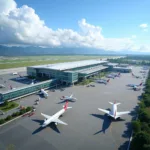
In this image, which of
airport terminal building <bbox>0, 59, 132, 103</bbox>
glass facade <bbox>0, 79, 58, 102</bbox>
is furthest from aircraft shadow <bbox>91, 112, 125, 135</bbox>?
airport terminal building <bbox>0, 59, 132, 103</bbox>

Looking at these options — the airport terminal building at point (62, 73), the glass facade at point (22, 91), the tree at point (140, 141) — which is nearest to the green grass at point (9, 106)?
the glass facade at point (22, 91)

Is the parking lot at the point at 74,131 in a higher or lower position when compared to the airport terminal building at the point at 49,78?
lower

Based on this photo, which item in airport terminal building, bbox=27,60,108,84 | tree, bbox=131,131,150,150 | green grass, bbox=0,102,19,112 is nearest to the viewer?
tree, bbox=131,131,150,150

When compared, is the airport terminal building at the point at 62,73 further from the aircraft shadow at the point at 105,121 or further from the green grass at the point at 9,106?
the aircraft shadow at the point at 105,121

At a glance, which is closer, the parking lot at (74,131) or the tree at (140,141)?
the tree at (140,141)

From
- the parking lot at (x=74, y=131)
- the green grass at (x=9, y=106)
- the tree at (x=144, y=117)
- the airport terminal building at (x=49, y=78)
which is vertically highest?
the airport terminal building at (x=49, y=78)

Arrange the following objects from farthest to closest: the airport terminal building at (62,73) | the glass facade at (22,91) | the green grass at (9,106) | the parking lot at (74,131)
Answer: the airport terminal building at (62,73) → the glass facade at (22,91) → the green grass at (9,106) → the parking lot at (74,131)

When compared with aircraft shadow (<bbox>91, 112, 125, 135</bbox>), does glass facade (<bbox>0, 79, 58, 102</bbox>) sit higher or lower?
higher

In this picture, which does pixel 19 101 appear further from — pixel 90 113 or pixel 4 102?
pixel 90 113

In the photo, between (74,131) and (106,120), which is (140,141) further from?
(74,131)

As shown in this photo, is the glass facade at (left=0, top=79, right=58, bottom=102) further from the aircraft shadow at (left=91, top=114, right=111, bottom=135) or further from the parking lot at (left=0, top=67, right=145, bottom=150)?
the aircraft shadow at (left=91, top=114, right=111, bottom=135)

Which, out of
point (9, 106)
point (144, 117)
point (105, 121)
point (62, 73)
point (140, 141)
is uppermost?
point (62, 73)

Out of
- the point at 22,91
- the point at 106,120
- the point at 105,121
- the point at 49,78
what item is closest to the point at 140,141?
the point at 105,121
